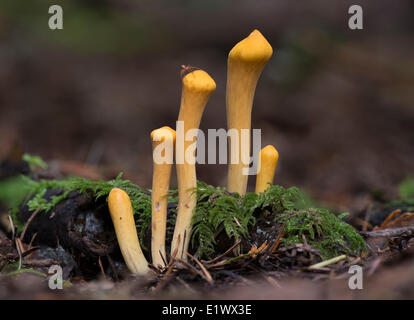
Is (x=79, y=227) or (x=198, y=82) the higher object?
(x=198, y=82)

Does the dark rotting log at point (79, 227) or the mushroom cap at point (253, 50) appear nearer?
the mushroom cap at point (253, 50)

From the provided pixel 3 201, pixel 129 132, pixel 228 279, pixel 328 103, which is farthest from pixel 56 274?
pixel 328 103

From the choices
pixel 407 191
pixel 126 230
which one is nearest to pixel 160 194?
pixel 126 230

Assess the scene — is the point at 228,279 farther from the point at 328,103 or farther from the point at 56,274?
the point at 328,103

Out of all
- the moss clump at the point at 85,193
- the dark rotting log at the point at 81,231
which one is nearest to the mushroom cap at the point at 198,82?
the moss clump at the point at 85,193

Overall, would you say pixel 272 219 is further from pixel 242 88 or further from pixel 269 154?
pixel 242 88

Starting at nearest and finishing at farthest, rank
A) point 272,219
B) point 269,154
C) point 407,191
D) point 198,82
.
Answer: point 198,82
point 272,219
point 269,154
point 407,191

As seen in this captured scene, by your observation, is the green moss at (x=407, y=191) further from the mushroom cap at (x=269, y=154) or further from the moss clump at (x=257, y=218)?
the mushroom cap at (x=269, y=154)
